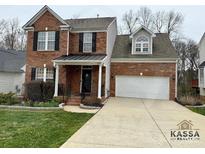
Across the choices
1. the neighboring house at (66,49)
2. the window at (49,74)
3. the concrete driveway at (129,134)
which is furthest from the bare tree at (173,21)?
the concrete driveway at (129,134)

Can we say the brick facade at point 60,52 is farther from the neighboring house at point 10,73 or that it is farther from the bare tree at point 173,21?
the bare tree at point 173,21

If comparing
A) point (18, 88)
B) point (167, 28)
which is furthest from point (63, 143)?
point (167, 28)

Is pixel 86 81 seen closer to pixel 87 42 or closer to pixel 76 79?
pixel 76 79

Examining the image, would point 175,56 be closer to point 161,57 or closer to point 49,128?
point 161,57

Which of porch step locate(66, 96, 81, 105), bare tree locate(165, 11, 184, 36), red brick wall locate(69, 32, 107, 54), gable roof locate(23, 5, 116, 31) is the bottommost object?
porch step locate(66, 96, 81, 105)

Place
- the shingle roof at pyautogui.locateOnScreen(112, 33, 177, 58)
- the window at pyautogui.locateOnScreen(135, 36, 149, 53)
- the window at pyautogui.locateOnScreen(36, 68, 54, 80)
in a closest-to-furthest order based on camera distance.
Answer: the window at pyautogui.locateOnScreen(36, 68, 54, 80)
the shingle roof at pyautogui.locateOnScreen(112, 33, 177, 58)
the window at pyautogui.locateOnScreen(135, 36, 149, 53)

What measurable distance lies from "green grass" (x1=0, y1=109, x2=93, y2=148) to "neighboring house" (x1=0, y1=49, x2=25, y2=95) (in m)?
14.2

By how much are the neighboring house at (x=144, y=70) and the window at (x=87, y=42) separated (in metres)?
2.84

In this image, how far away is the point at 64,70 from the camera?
17.4 meters

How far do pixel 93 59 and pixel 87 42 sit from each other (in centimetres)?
291

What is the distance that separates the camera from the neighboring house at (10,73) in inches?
911

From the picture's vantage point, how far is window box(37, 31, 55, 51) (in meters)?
17.7

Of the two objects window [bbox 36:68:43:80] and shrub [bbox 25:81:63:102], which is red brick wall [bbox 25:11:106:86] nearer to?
window [bbox 36:68:43:80]

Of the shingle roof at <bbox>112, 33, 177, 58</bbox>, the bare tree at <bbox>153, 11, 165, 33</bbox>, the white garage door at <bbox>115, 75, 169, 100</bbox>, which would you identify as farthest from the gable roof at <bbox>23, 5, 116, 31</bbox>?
the bare tree at <bbox>153, 11, 165, 33</bbox>
